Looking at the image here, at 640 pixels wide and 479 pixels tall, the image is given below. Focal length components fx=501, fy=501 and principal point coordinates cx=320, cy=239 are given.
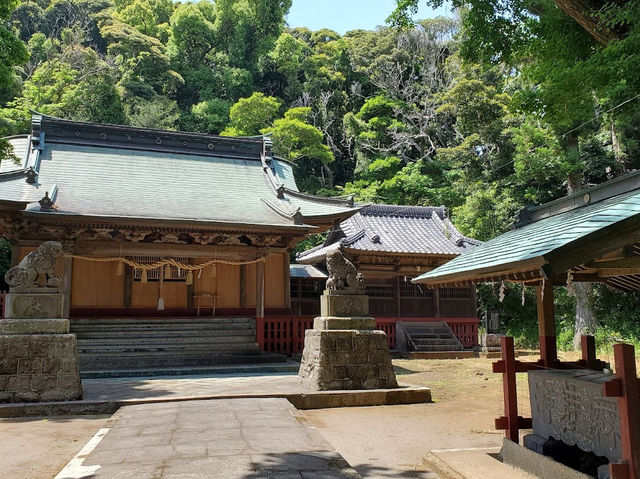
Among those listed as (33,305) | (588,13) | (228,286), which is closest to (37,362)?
(33,305)

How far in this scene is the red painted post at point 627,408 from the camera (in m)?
3.44

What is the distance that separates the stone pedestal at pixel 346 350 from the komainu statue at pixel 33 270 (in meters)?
4.70

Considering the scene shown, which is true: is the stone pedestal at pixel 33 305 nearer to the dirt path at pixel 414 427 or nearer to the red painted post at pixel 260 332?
the dirt path at pixel 414 427

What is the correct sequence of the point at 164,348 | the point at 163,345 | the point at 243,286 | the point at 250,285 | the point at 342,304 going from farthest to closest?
1. the point at 250,285
2. the point at 243,286
3. the point at 163,345
4. the point at 164,348
5. the point at 342,304

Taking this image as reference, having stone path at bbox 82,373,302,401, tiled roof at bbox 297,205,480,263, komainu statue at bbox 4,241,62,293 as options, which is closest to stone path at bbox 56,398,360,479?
stone path at bbox 82,373,302,401

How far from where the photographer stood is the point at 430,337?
18062 millimetres

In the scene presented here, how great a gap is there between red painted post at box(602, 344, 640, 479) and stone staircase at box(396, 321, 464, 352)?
14077 mm

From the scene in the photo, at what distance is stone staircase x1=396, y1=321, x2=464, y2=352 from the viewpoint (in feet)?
57.6

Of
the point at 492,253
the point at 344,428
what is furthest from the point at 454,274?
the point at 344,428

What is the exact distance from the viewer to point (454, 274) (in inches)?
209

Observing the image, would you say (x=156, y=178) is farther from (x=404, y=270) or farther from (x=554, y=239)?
(x=554, y=239)

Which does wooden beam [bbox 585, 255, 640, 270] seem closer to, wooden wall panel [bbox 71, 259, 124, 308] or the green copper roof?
the green copper roof

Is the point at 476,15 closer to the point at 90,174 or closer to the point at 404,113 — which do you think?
the point at 90,174

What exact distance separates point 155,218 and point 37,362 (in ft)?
18.1
